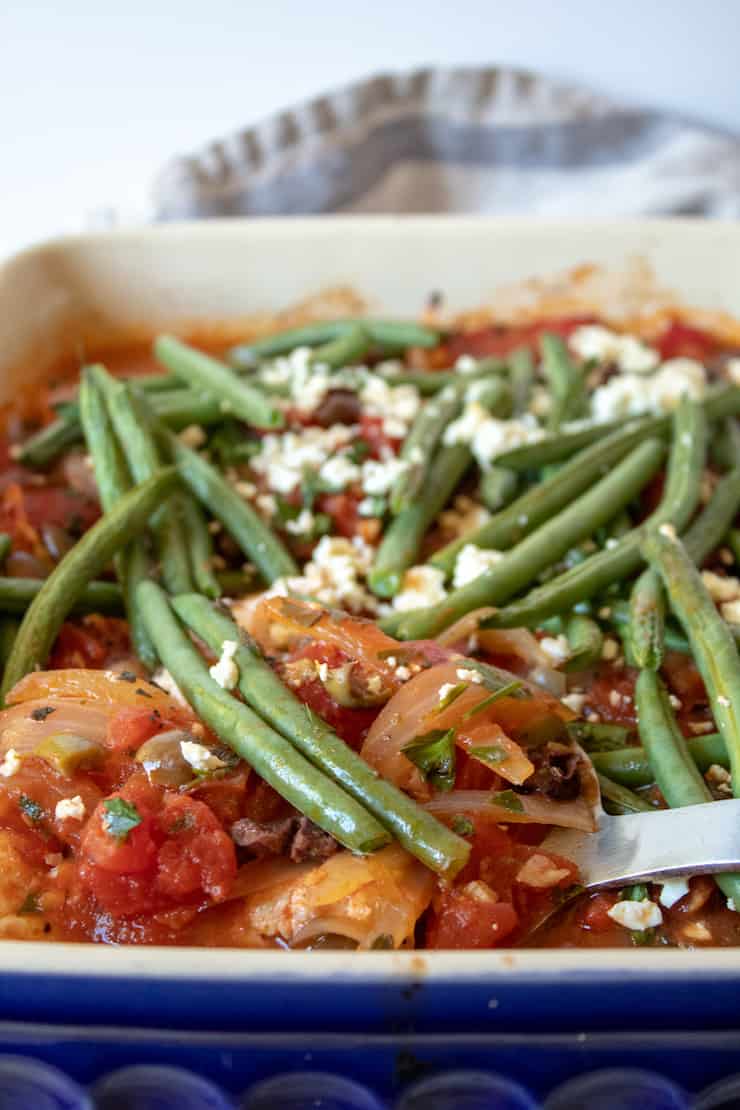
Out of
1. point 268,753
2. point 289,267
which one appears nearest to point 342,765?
point 268,753

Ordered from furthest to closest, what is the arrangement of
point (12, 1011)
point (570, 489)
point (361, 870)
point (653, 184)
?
point (653, 184), point (570, 489), point (361, 870), point (12, 1011)

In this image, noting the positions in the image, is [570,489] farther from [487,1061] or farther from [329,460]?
[487,1061]

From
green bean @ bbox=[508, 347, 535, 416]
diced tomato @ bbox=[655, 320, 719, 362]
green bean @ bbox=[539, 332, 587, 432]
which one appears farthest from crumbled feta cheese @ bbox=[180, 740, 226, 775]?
diced tomato @ bbox=[655, 320, 719, 362]

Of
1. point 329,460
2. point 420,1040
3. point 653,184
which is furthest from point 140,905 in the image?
point 653,184

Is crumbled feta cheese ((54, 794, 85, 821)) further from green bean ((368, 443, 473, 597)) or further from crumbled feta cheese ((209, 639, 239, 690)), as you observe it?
green bean ((368, 443, 473, 597))

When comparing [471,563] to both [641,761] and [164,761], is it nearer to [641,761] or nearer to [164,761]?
[641,761]

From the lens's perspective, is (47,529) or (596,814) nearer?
(596,814)

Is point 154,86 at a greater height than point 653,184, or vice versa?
point 154,86

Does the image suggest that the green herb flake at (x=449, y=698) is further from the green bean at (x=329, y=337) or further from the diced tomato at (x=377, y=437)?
the green bean at (x=329, y=337)
